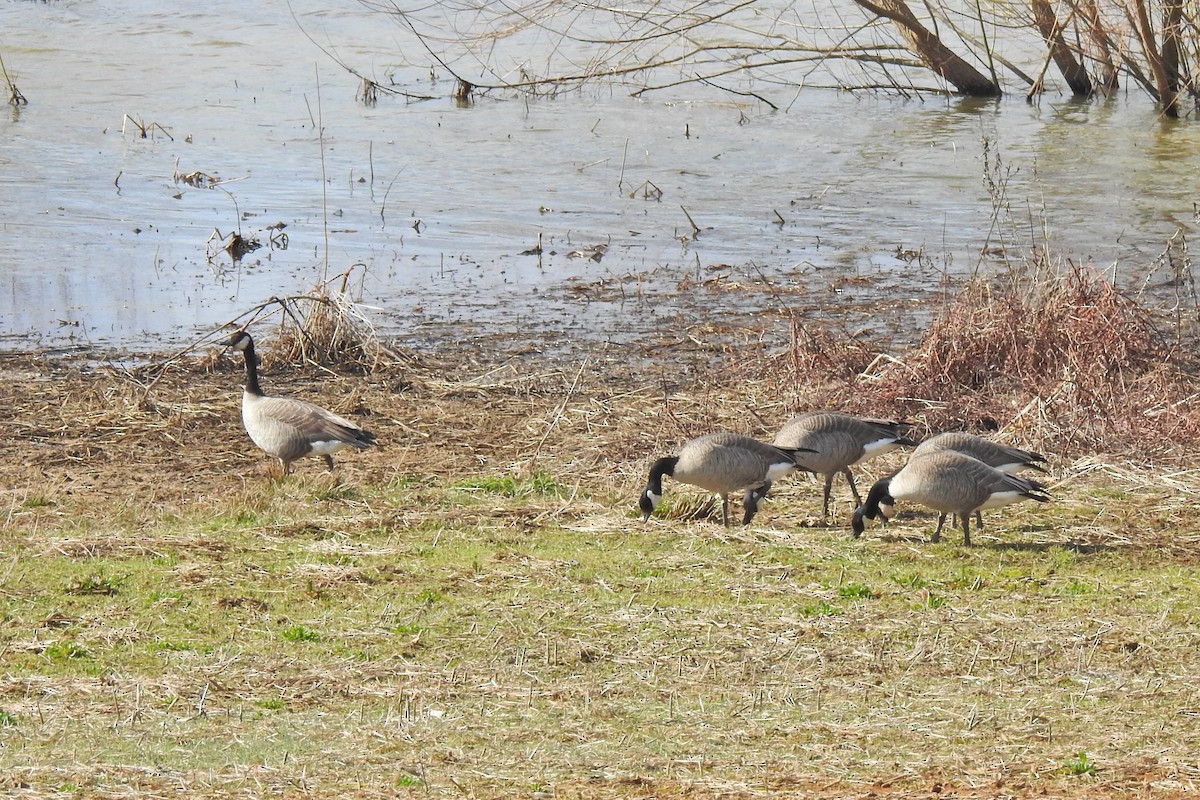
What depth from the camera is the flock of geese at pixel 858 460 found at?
826 centimetres

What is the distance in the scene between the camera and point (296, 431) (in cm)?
1016

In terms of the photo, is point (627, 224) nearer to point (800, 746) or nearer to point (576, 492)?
point (576, 492)

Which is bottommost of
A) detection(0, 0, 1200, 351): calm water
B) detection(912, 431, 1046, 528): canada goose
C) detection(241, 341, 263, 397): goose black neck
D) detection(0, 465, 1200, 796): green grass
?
detection(0, 465, 1200, 796): green grass

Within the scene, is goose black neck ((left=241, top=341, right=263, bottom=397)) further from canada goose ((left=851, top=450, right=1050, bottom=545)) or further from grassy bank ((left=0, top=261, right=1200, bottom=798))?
canada goose ((left=851, top=450, right=1050, bottom=545))

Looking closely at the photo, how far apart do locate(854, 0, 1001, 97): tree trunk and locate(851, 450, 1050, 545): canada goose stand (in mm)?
16734

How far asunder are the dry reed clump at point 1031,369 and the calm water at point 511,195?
2.13 meters

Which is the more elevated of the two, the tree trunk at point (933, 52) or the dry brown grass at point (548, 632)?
the tree trunk at point (933, 52)

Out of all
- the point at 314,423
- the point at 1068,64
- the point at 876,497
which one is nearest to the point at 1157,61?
the point at 1068,64

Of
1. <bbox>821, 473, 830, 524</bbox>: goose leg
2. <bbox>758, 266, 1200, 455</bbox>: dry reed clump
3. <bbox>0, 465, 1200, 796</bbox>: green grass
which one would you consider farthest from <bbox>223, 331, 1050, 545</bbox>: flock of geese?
<bbox>758, 266, 1200, 455</bbox>: dry reed clump

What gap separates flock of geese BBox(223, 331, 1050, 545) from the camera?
8.26 metres

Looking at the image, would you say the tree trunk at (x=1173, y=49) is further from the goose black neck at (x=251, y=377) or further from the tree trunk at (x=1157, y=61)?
the goose black neck at (x=251, y=377)

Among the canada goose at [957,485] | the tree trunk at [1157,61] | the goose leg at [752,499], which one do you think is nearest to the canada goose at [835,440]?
the goose leg at [752,499]

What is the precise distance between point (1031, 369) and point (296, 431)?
18.1 ft

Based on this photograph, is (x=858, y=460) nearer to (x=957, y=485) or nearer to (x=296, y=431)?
(x=957, y=485)
